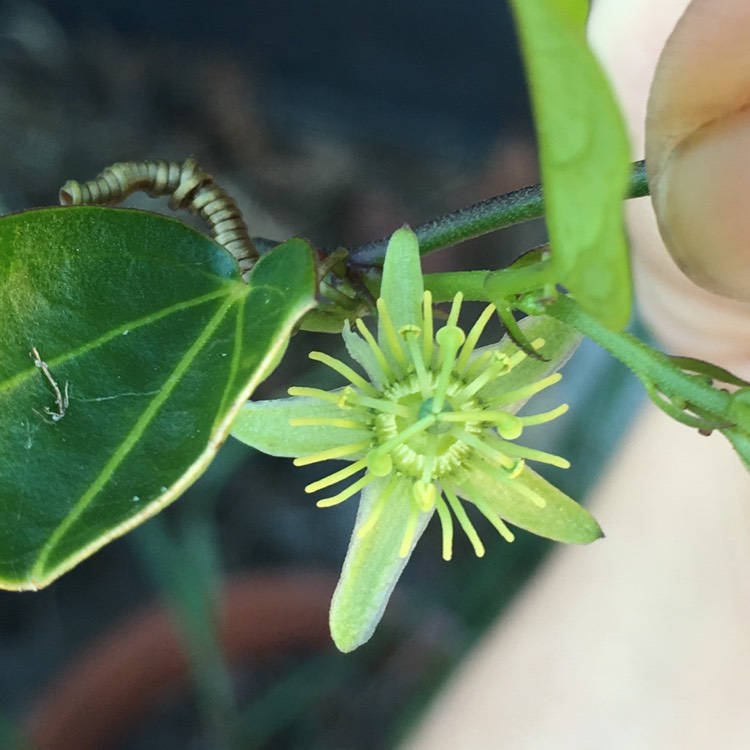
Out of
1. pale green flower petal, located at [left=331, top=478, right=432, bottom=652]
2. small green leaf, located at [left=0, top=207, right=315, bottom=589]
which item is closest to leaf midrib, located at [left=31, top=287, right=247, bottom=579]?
small green leaf, located at [left=0, top=207, right=315, bottom=589]

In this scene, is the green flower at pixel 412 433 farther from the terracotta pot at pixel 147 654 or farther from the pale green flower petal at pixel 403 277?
the terracotta pot at pixel 147 654

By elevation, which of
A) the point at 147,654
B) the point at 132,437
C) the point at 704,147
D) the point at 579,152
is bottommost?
the point at 147,654

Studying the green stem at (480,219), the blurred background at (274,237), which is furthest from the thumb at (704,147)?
the blurred background at (274,237)

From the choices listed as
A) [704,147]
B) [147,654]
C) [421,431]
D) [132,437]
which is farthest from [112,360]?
[147,654]

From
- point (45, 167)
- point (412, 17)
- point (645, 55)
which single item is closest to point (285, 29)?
point (412, 17)

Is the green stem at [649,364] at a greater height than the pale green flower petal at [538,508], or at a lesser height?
greater

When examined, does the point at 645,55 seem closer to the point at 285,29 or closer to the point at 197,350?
the point at 197,350

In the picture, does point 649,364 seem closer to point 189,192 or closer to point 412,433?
point 412,433
